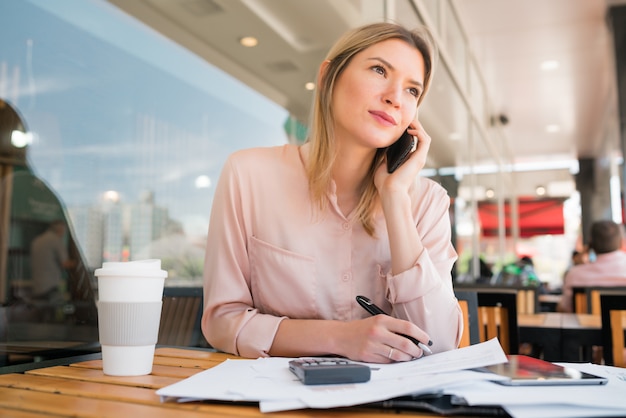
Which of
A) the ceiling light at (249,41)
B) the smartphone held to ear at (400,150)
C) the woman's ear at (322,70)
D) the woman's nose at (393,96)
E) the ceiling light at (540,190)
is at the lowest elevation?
the smartphone held to ear at (400,150)

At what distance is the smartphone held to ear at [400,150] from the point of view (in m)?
1.37

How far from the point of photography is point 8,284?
279 centimetres

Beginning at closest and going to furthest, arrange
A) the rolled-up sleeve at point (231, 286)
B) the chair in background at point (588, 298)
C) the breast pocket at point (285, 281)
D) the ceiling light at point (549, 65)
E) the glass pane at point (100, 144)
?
the rolled-up sleeve at point (231, 286) → the breast pocket at point (285, 281) → the glass pane at point (100, 144) → the chair in background at point (588, 298) → the ceiling light at point (549, 65)

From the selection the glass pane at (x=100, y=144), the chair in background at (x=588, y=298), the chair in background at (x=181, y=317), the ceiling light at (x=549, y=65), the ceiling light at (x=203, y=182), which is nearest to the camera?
the chair in background at (x=181, y=317)

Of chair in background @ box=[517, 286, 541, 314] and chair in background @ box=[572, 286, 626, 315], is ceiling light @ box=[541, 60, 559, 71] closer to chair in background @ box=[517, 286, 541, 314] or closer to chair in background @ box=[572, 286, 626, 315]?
chair in background @ box=[572, 286, 626, 315]

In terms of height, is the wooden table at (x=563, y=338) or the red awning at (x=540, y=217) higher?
the red awning at (x=540, y=217)

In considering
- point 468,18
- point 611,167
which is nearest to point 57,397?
point 468,18

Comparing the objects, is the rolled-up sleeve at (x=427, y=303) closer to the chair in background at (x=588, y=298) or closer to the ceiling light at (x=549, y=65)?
the chair in background at (x=588, y=298)

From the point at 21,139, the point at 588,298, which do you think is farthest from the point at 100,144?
the point at 588,298

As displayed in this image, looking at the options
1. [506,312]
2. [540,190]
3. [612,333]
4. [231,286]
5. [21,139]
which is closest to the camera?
[231,286]

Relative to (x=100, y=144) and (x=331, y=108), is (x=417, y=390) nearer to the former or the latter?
(x=331, y=108)

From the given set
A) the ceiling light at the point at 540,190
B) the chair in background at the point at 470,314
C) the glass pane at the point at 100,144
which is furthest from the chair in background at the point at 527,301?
the ceiling light at the point at 540,190

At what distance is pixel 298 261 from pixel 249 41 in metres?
2.24

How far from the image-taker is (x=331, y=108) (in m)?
1.45
